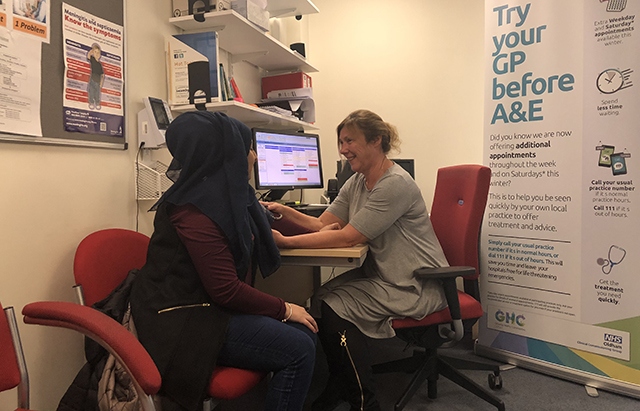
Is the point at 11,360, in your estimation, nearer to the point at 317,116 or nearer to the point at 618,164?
the point at 618,164

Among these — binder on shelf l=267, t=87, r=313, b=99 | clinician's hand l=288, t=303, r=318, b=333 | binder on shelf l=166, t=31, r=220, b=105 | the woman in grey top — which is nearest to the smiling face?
the woman in grey top

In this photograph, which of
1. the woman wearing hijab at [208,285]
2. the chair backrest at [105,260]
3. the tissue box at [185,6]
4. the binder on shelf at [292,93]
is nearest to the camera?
the woman wearing hijab at [208,285]

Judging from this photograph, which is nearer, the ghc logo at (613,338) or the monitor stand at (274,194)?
the ghc logo at (613,338)

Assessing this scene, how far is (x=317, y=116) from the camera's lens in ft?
11.7

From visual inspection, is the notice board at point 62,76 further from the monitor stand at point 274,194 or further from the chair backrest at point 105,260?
the monitor stand at point 274,194

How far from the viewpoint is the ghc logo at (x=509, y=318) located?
99.0 inches

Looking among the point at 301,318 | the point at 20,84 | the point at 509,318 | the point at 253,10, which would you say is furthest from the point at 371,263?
the point at 20,84

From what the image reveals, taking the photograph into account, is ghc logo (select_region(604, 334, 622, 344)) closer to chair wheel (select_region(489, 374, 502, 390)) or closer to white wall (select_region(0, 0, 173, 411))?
chair wheel (select_region(489, 374, 502, 390))

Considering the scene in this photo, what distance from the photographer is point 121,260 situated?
159 centimetres

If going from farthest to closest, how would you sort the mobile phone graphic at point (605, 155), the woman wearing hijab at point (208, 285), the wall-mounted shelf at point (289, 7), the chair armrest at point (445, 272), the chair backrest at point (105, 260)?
the wall-mounted shelf at point (289, 7), the mobile phone graphic at point (605, 155), the chair armrest at point (445, 272), the chair backrest at point (105, 260), the woman wearing hijab at point (208, 285)

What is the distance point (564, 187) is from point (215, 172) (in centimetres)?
182

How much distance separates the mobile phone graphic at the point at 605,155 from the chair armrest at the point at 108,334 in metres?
2.18

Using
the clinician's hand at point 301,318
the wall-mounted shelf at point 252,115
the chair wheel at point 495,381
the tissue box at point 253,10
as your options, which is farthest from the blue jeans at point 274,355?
the tissue box at point 253,10

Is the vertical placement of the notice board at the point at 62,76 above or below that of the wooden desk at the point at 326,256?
above
